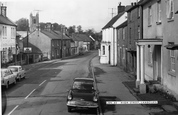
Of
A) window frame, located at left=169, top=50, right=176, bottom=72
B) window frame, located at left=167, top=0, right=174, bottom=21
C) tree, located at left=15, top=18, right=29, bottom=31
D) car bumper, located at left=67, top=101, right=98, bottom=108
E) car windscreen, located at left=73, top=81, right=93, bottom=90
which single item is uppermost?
window frame, located at left=167, top=0, right=174, bottom=21

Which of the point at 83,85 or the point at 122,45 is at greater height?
the point at 122,45

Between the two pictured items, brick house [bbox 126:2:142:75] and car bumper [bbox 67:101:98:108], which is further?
brick house [bbox 126:2:142:75]

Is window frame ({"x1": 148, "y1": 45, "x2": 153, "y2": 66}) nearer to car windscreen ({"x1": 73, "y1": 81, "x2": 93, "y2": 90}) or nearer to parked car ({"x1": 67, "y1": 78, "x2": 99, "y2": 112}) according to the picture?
car windscreen ({"x1": 73, "y1": 81, "x2": 93, "y2": 90})

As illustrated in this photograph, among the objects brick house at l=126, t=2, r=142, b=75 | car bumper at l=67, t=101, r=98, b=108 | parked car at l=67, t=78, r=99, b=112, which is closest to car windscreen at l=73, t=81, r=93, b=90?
parked car at l=67, t=78, r=99, b=112

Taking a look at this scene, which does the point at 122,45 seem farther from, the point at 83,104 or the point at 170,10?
the point at 83,104

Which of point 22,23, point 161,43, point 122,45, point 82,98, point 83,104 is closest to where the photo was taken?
point 83,104

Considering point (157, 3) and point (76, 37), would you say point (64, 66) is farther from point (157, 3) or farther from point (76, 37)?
point (76, 37)

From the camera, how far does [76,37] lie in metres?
51.6

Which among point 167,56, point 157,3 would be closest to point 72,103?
point 167,56

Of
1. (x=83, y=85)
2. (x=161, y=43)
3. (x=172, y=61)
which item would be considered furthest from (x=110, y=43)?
(x=83, y=85)

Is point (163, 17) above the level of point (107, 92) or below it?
above

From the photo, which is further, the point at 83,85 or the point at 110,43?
the point at 110,43

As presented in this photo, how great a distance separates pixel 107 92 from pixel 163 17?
4.07m

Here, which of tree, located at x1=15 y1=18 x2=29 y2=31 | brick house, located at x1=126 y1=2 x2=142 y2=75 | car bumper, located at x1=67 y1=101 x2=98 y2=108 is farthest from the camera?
brick house, located at x1=126 y1=2 x2=142 y2=75
